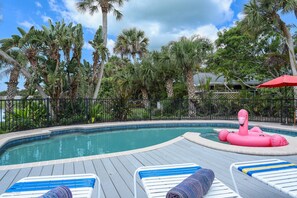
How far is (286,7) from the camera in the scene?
1123 centimetres

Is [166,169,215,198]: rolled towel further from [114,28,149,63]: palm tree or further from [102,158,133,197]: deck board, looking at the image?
[114,28,149,63]: palm tree

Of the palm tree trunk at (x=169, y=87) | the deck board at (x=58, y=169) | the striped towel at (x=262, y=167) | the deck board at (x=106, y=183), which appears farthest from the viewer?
the palm tree trunk at (x=169, y=87)

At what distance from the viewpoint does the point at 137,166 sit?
4.11m

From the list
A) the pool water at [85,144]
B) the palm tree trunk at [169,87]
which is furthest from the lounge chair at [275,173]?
the palm tree trunk at [169,87]

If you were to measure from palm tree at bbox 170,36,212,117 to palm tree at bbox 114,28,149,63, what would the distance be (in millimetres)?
9080

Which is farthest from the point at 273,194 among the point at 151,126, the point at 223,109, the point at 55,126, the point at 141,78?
the point at 141,78

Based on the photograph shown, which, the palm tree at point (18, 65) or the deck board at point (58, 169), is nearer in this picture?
the deck board at point (58, 169)

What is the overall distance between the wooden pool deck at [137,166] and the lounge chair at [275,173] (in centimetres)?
50

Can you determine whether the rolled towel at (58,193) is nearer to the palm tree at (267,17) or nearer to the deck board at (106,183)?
the deck board at (106,183)

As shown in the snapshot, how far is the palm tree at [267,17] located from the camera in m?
11.9

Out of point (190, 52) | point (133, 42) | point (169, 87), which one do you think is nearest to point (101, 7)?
point (190, 52)

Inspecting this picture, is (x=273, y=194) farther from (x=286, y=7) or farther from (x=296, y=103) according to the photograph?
(x=286, y=7)

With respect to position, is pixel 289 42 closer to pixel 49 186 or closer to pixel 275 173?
pixel 275 173

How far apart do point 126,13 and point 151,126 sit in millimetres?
8497
